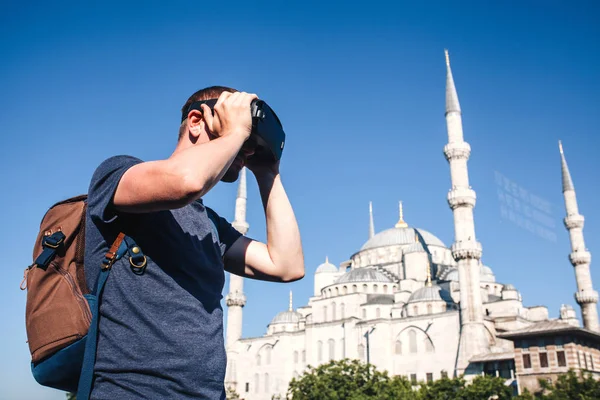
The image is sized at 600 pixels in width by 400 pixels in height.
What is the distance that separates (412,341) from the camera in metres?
38.7

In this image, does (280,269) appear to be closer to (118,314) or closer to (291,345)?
(118,314)

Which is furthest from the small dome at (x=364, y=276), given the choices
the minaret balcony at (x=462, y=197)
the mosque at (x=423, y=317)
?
the minaret balcony at (x=462, y=197)

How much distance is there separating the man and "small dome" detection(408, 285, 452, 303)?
131ft

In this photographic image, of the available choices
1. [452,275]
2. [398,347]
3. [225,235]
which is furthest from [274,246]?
[452,275]

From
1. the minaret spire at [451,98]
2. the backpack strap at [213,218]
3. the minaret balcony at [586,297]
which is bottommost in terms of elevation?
the backpack strap at [213,218]

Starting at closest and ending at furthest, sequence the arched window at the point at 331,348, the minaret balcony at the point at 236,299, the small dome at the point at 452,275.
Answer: the arched window at the point at 331,348 < the minaret balcony at the point at 236,299 < the small dome at the point at 452,275

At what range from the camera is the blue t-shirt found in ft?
5.47

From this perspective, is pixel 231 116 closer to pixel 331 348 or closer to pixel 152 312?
pixel 152 312

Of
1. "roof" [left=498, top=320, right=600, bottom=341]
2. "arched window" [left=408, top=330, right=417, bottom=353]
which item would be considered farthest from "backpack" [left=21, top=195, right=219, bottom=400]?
"arched window" [left=408, top=330, right=417, bottom=353]

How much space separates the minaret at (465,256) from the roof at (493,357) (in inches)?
16.2

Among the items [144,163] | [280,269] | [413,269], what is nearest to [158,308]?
[144,163]

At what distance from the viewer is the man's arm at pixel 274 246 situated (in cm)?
233

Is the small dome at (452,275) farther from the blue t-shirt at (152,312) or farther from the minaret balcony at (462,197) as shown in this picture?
the blue t-shirt at (152,312)

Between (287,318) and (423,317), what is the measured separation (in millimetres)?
15092
